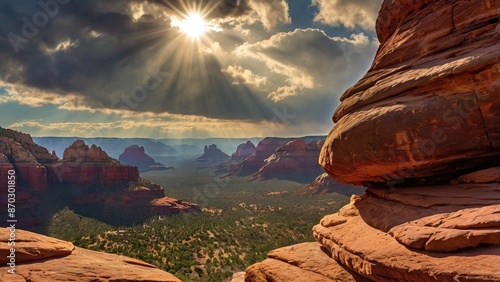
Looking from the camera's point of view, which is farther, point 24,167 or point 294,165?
point 294,165

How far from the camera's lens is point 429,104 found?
1051 centimetres

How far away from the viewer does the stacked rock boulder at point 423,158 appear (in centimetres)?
837

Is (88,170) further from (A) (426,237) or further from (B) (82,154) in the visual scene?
(A) (426,237)

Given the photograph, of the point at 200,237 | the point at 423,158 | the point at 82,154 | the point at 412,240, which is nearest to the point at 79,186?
the point at 82,154

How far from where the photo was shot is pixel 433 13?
12758 mm

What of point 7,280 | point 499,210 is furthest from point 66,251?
point 499,210

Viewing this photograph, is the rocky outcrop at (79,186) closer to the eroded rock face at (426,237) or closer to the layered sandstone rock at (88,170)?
the layered sandstone rock at (88,170)

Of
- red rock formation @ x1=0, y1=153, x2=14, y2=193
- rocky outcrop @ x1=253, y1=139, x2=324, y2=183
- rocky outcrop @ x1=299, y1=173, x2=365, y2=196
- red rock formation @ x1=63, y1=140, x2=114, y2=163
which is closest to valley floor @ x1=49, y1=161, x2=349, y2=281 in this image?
red rock formation @ x1=0, y1=153, x2=14, y2=193

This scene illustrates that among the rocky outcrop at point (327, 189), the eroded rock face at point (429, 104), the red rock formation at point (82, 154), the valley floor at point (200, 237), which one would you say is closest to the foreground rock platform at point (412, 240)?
the eroded rock face at point (429, 104)

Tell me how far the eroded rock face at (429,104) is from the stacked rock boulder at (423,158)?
4cm

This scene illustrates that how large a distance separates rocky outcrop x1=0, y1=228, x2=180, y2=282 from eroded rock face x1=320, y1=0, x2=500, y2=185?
11.8 meters

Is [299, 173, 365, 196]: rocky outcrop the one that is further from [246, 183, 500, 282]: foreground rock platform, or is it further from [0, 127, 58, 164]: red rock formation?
[246, 183, 500, 282]: foreground rock platform

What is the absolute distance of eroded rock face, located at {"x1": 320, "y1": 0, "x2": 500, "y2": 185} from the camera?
9945 millimetres

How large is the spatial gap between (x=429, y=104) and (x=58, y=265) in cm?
1774
